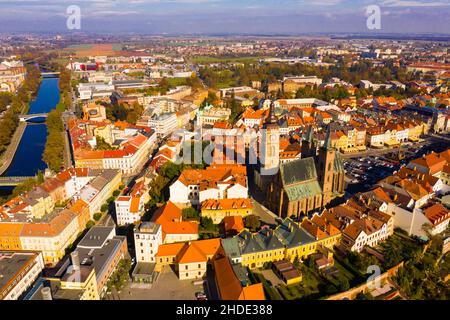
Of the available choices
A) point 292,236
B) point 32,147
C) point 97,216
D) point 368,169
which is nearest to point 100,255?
point 97,216

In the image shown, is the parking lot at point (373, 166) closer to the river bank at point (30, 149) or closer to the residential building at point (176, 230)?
the residential building at point (176, 230)

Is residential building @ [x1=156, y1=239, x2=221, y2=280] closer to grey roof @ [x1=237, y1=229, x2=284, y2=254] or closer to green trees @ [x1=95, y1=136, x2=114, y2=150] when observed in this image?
grey roof @ [x1=237, y1=229, x2=284, y2=254]

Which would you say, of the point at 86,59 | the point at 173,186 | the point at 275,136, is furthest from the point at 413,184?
the point at 86,59

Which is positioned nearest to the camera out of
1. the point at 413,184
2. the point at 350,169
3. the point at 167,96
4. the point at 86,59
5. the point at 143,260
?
the point at 143,260

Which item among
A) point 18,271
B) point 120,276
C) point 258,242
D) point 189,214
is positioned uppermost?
point 189,214

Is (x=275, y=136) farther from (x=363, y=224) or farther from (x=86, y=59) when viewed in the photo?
(x=86, y=59)

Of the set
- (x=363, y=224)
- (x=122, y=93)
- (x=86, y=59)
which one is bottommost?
(x=363, y=224)

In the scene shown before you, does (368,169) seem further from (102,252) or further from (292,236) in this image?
(102,252)
